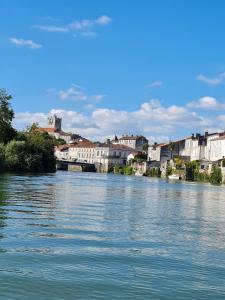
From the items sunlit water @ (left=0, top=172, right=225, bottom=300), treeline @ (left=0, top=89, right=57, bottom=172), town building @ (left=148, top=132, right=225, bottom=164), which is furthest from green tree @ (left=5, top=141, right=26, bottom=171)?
town building @ (left=148, top=132, right=225, bottom=164)

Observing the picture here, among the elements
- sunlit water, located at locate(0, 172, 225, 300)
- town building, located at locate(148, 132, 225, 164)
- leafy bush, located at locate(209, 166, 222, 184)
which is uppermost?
town building, located at locate(148, 132, 225, 164)

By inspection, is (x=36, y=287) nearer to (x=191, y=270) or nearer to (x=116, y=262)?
(x=116, y=262)

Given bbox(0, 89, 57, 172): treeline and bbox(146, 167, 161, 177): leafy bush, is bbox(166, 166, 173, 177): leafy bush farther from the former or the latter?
bbox(0, 89, 57, 172): treeline

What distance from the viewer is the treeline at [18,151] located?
88.3m

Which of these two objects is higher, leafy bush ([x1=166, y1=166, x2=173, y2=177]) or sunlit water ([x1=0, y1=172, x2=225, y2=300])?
leafy bush ([x1=166, y1=166, x2=173, y2=177])

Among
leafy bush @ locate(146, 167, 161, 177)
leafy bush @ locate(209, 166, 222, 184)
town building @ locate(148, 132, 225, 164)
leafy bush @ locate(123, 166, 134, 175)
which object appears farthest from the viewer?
leafy bush @ locate(123, 166, 134, 175)

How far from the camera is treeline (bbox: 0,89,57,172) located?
88312 mm

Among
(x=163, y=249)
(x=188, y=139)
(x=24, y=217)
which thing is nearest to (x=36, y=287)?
(x=163, y=249)

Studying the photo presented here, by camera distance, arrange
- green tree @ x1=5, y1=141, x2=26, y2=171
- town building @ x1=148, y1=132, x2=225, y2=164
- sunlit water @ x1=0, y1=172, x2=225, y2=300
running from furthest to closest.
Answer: town building @ x1=148, y1=132, x2=225, y2=164 → green tree @ x1=5, y1=141, x2=26, y2=171 → sunlit water @ x1=0, y1=172, x2=225, y2=300

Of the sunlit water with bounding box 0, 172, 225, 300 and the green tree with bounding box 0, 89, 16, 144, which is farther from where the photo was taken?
→ the green tree with bounding box 0, 89, 16, 144

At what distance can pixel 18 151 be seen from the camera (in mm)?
90000

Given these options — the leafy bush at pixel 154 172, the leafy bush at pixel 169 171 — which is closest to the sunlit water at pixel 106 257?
the leafy bush at pixel 169 171

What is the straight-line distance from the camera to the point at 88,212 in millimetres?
28547

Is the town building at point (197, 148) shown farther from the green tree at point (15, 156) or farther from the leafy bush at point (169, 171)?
the green tree at point (15, 156)
